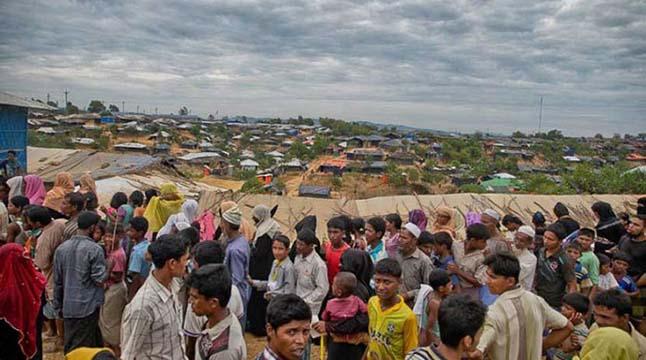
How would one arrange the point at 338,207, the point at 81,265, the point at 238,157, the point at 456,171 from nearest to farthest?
the point at 81,265 → the point at 338,207 → the point at 456,171 → the point at 238,157

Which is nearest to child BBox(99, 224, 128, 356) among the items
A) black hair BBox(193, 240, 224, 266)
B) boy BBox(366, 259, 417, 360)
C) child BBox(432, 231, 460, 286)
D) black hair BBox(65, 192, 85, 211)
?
black hair BBox(65, 192, 85, 211)

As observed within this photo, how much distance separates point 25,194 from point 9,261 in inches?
155

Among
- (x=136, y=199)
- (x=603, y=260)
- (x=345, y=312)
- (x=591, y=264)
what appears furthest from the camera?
(x=136, y=199)

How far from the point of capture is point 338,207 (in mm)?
10562

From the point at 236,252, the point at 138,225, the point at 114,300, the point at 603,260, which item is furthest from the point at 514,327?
the point at 138,225

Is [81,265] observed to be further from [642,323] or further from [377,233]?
[642,323]

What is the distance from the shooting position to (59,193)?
246 inches

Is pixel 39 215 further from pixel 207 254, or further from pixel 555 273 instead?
pixel 555 273

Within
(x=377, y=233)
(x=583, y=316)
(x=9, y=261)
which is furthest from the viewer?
(x=377, y=233)

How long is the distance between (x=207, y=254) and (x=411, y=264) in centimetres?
160

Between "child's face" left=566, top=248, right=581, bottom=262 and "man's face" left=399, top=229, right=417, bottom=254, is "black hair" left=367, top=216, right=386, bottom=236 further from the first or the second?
"child's face" left=566, top=248, right=581, bottom=262

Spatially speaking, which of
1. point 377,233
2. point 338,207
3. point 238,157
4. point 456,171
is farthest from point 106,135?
point 377,233

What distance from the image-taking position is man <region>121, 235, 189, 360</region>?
8.26 ft

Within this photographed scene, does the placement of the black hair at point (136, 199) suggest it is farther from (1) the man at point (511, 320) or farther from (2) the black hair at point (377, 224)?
(1) the man at point (511, 320)
